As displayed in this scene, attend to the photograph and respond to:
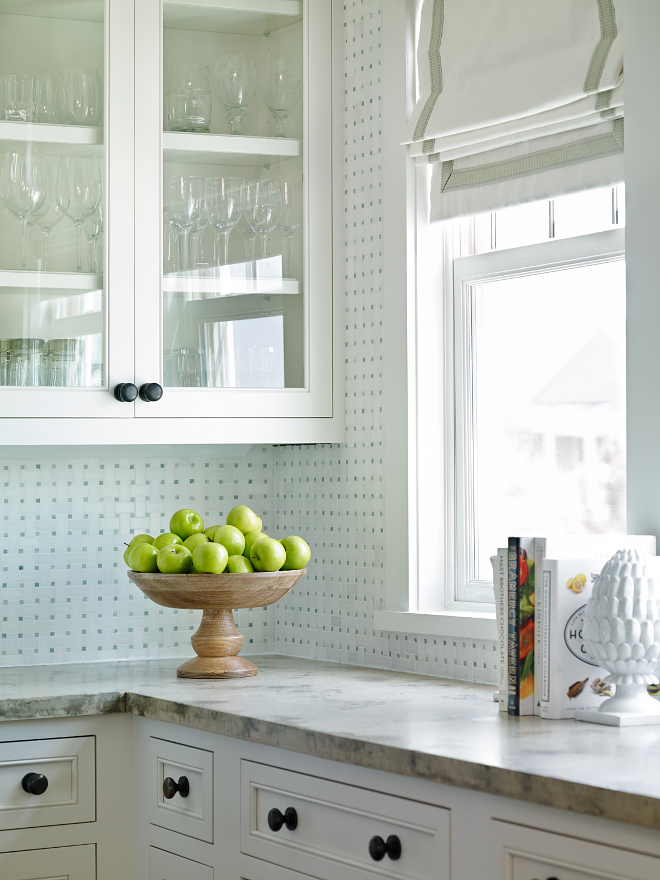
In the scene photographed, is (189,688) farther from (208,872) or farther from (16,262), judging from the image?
(16,262)

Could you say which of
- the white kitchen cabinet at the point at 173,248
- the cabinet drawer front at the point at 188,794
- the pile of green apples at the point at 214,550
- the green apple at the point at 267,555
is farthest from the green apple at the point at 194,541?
the cabinet drawer front at the point at 188,794

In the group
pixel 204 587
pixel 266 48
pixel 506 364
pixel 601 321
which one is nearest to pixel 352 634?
pixel 204 587

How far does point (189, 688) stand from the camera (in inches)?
80.4

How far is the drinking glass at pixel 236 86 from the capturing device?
7.85 ft

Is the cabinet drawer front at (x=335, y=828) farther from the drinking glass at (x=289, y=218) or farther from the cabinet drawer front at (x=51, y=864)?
the drinking glass at (x=289, y=218)

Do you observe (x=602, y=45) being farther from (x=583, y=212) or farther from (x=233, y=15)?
(x=233, y=15)

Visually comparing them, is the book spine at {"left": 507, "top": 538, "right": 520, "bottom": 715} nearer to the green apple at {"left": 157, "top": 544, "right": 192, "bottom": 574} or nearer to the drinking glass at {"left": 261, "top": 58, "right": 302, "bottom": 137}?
the green apple at {"left": 157, "top": 544, "right": 192, "bottom": 574}

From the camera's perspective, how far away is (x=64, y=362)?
7.23 feet

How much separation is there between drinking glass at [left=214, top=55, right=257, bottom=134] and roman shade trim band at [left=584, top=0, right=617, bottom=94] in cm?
80

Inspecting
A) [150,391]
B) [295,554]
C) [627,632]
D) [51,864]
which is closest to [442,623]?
[295,554]

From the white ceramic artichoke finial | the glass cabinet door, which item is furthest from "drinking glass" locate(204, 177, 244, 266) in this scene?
the white ceramic artichoke finial

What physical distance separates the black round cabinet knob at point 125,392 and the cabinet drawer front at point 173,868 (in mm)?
883

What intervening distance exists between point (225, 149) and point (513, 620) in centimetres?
125

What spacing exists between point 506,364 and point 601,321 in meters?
0.25
